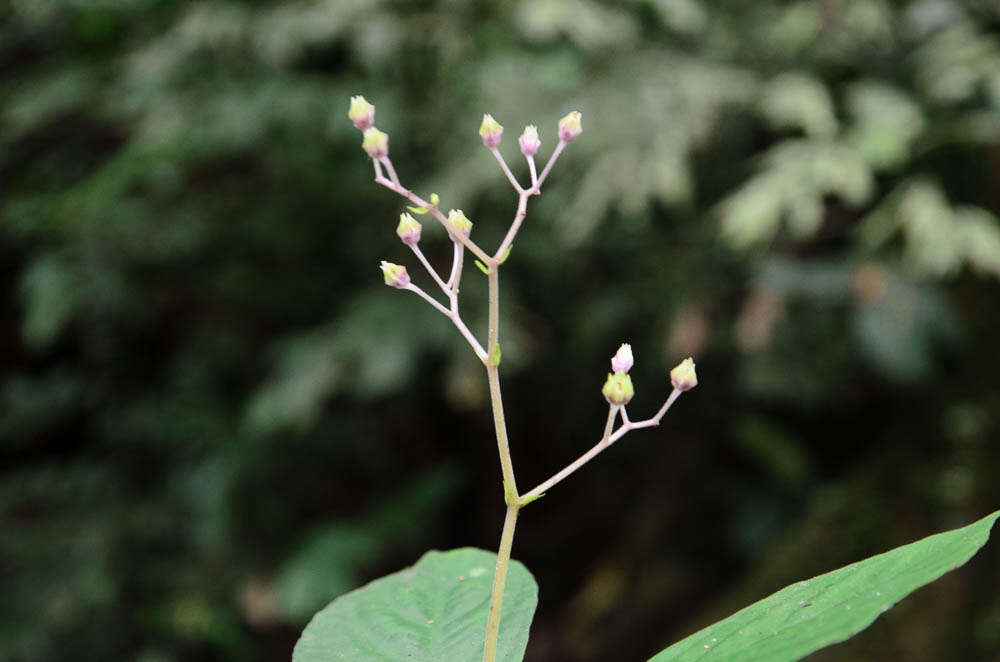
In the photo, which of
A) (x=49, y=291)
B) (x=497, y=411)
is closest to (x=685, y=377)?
(x=497, y=411)

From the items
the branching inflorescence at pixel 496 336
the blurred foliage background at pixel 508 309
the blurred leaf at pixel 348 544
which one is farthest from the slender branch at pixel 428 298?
the blurred leaf at pixel 348 544

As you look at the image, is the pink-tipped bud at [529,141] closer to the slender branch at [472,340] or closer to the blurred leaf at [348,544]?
the slender branch at [472,340]

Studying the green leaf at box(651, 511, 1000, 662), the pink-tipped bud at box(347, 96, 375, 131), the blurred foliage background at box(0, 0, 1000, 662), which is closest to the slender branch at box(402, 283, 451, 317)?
the pink-tipped bud at box(347, 96, 375, 131)

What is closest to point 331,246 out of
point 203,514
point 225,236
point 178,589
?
point 225,236

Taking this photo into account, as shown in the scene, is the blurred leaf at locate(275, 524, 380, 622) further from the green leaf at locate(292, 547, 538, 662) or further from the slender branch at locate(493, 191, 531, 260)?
the slender branch at locate(493, 191, 531, 260)

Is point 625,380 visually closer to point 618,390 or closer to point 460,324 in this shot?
point 618,390
